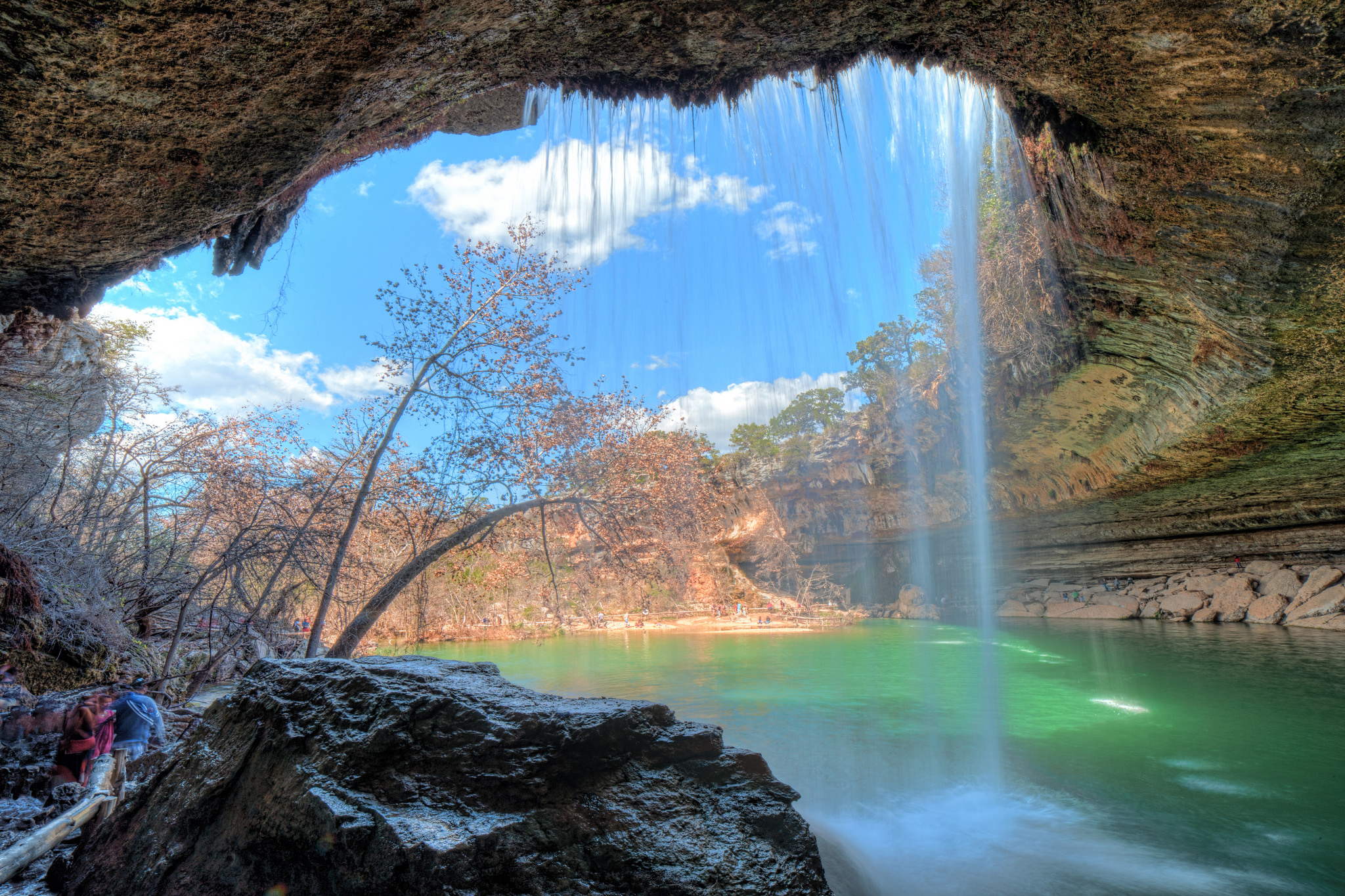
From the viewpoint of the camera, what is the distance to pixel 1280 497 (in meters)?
13.4

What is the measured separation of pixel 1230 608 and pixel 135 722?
25.1 meters

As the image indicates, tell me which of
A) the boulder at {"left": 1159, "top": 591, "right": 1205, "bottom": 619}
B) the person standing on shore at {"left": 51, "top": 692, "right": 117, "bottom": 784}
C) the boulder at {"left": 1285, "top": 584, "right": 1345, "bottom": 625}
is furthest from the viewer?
the boulder at {"left": 1159, "top": 591, "right": 1205, "bottom": 619}

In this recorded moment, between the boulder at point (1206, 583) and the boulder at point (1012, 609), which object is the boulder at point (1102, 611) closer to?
the boulder at point (1012, 609)

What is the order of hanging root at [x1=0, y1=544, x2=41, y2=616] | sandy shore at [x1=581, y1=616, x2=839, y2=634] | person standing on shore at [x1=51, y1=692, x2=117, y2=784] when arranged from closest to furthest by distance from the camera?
person standing on shore at [x1=51, y1=692, x2=117, y2=784] < hanging root at [x1=0, y1=544, x2=41, y2=616] < sandy shore at [x1=581, y1=616, x2=839, y2=634]

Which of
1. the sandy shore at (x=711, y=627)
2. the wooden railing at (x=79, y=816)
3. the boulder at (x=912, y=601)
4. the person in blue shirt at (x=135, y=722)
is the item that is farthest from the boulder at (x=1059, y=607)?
the wooden railing at (x=79, y=816)

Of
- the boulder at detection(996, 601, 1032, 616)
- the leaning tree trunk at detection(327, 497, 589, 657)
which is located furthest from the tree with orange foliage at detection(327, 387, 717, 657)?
the boulder at detection(996, 601, 1032, 616)

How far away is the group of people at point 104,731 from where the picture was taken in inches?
200

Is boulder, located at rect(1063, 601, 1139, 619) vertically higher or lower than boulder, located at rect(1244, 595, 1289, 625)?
lower

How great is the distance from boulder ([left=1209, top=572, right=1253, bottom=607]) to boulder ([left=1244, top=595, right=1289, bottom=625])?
230 millimetres

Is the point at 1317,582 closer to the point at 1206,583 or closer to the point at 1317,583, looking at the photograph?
the point at 1317,583

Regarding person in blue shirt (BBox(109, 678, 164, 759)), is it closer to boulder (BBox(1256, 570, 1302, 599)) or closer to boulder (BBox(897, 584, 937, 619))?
boulder (BBox(1256, 570, 1302, 599))

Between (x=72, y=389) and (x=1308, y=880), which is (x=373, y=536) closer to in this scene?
(x=72, y=389)

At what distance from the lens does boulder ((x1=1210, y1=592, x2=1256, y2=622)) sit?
1731 cm

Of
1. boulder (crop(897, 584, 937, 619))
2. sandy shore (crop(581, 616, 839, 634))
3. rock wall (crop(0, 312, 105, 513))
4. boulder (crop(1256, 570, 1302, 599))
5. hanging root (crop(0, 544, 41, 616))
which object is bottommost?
sandy shore (crop(581, 616, 839, 634))
